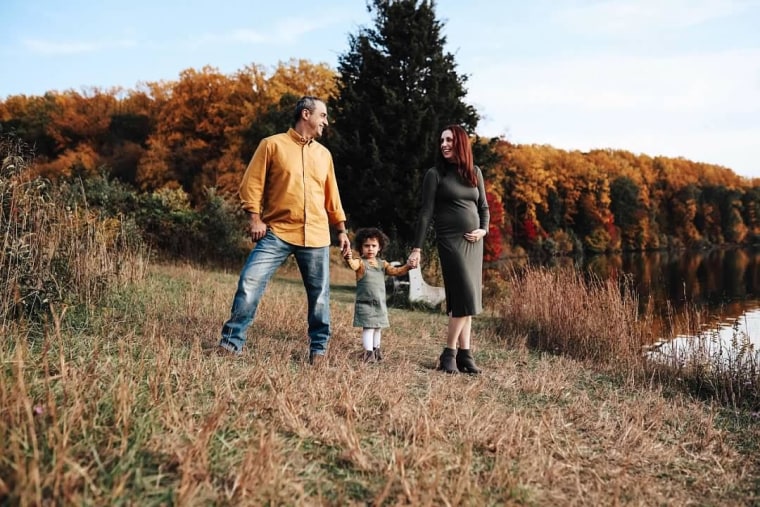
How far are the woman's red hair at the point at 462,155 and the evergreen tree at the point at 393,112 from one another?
28.4 ft

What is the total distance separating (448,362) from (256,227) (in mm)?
1889

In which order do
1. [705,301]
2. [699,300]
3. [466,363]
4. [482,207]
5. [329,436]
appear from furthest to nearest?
1. [699,300]
2. [705,301]
3. [482,207]
4. [466,363]
5. [329,436]

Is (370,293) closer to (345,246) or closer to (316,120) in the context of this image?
(345,246)

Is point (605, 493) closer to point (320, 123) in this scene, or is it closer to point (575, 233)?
point (320, 123)

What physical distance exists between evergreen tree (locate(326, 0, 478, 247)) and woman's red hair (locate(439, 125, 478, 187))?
28.4 feet

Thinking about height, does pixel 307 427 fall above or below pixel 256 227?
below

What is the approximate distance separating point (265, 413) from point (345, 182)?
11.8m

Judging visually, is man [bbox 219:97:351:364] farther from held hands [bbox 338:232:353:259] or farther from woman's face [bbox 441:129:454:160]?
woman's face [bbox 441:129:454:160]

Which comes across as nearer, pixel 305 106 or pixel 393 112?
pixel 305 106

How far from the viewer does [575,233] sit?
1996 inches

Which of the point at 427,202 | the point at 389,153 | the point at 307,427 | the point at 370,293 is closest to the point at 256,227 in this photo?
the point at 370,293

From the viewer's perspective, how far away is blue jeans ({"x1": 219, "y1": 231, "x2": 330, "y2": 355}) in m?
4.18

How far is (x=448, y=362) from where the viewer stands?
471cm

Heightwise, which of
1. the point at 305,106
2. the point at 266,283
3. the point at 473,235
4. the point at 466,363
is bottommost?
the point at 466,363
